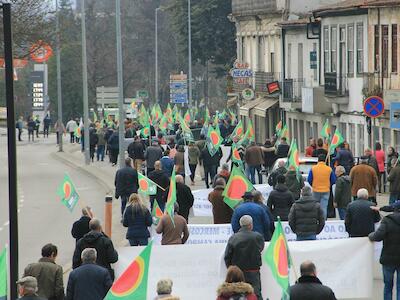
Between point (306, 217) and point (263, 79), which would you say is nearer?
point (306, 217)

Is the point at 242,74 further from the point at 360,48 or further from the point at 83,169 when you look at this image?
the point at 360,48

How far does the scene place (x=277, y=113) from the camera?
65.9 metres

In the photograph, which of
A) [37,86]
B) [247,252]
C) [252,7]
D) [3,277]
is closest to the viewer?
[3,277]

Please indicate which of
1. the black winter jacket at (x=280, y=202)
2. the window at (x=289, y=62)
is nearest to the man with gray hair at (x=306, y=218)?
the black winter jacket at (x=280, y=202)

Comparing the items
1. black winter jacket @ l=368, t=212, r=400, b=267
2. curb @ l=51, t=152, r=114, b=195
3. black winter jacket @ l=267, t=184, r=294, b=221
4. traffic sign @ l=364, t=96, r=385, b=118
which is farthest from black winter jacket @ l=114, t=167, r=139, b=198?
curb @ l=51, t=152, r=114, b=195

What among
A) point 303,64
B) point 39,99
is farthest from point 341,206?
point 39,99

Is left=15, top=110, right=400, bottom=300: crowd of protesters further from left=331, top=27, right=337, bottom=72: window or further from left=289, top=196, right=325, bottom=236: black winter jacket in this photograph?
left=331, top=27, right=337, bottom=72: window

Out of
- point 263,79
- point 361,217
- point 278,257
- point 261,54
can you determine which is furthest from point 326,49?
point 278,257

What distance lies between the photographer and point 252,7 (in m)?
73.6

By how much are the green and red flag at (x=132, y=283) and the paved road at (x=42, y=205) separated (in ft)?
33.4

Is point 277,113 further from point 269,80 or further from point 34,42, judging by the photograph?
point 34,42

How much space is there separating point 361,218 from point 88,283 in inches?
238

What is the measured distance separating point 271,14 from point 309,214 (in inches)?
1888

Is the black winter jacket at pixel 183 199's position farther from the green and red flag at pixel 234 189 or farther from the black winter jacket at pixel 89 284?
the black winter jacket at pixel 89 284
